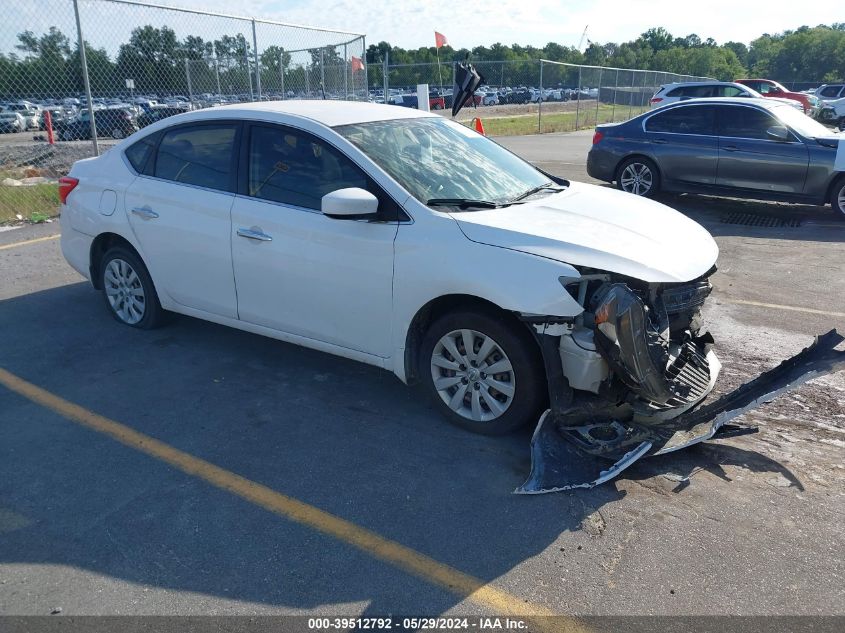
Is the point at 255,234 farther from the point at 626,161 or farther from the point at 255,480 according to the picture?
the point at 626,161

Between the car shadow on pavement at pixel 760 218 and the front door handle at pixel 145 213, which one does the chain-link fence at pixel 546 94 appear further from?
the front door handle at pixel 145 213

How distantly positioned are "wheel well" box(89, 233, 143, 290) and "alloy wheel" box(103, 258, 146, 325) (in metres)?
0.13

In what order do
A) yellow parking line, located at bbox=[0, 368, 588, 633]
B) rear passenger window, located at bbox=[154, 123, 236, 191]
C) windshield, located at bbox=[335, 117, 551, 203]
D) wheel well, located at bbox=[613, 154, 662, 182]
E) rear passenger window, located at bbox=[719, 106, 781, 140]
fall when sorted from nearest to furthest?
yellow parking line, located at bbox=[0, 368, 588, 633], windshield, located at bbox=[335, 117, 551, 203], rear passenger window, located at bbox=[154, 123, 236, 191], rear passenger window, located at bbox=[719, 106, 781, 140], wheel well, located at bbox=[613, 154, 662, 182]

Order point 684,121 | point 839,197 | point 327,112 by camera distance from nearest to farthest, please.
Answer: point 327,112 → point 839,197 → point 684,121

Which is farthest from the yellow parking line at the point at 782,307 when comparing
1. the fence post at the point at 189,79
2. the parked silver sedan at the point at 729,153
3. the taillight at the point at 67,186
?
the fence post at the point at 189,79

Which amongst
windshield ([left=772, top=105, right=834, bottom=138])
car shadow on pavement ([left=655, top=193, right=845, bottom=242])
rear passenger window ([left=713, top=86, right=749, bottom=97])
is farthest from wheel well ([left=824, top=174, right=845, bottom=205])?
rear passenger window ([left=713, top=86, right=749, bottom=97])

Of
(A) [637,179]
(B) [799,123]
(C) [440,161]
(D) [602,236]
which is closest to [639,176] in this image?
(A) [637,179]

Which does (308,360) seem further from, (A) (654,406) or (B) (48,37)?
(B) (48,37)

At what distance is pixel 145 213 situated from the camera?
5.26 metres

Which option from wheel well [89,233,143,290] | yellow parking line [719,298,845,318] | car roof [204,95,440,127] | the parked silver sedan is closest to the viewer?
car roof [204,95,440,127]

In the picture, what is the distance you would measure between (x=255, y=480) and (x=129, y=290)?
2761 mm

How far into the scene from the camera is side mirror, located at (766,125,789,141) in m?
9.88

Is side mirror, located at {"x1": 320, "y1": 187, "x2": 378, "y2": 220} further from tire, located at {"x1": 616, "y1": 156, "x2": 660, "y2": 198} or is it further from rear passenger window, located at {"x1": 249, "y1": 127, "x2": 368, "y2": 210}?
tire, located at {"x1": 616, "y1": 156, "x2": 660, "y2": 198}

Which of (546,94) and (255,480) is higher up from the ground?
(546,94)
